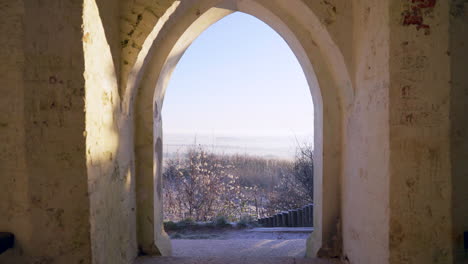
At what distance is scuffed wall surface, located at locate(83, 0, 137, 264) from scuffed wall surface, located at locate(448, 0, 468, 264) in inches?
98.1

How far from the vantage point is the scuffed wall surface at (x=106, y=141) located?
177 cm

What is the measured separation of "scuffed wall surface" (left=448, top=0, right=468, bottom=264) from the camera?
189cm

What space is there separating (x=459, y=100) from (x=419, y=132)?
0.48 m

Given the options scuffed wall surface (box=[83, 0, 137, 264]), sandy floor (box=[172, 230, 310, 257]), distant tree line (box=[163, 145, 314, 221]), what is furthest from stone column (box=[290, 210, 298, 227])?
scuffed wall surface (box=[83, 0, 137, 264])

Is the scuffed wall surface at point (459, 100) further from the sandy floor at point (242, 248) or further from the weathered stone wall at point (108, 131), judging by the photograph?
the sandy floor at point (242, 248)

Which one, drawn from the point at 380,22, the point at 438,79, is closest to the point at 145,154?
the point at 380,22

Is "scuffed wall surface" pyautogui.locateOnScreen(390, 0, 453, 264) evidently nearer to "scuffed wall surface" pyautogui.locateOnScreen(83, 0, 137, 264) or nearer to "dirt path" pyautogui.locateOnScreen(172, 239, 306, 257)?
"dirt path" pyautogui.locateOnScreen(172, 239, 306, 257)

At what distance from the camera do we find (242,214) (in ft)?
27.0

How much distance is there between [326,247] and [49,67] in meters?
2.82

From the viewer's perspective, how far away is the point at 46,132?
170 cm

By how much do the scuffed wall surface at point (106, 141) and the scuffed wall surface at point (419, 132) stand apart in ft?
6.55

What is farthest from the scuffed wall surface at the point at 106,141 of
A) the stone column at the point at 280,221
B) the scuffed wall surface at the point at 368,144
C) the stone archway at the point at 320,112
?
the stone column at the point at 280,221

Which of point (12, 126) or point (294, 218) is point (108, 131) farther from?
point (294, 218)

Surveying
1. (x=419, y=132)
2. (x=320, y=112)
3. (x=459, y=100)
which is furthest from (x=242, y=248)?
(x=459, y=100)
